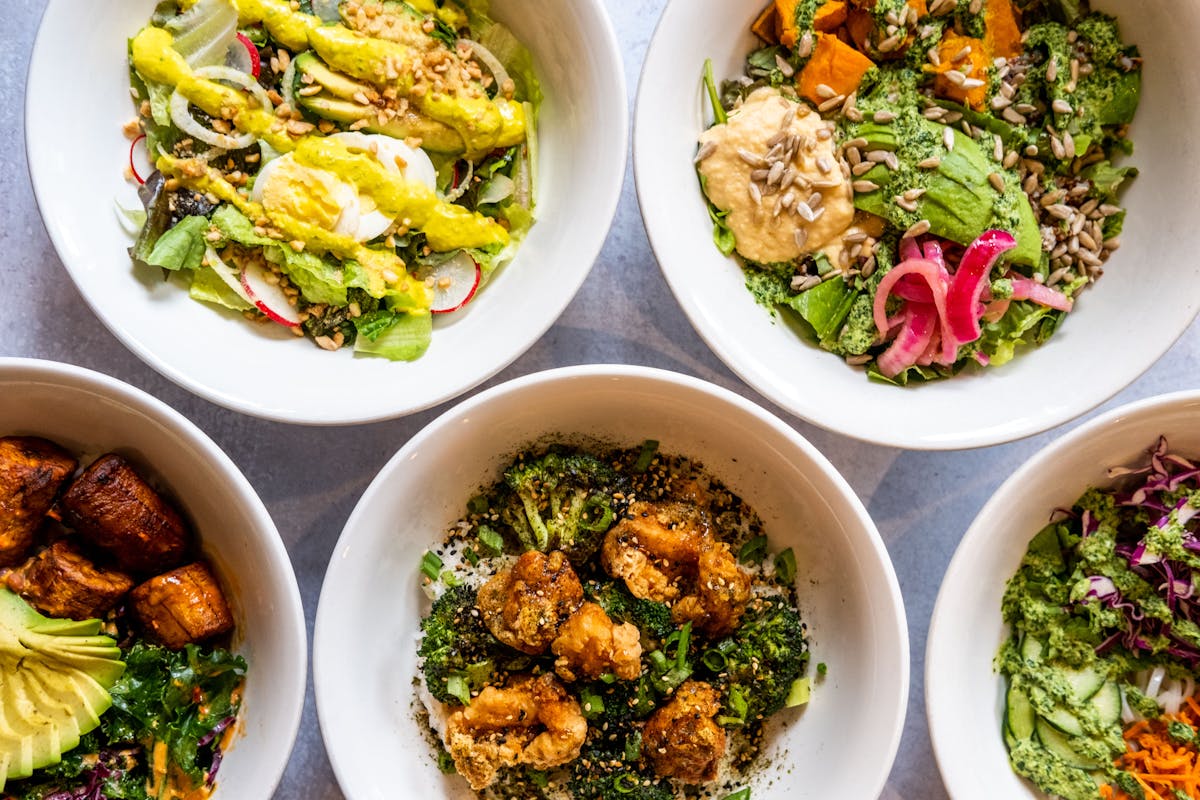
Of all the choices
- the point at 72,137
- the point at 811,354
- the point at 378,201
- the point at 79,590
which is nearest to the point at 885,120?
the point at 811,354

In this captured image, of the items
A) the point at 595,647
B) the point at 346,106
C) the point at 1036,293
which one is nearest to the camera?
the point at 595,647

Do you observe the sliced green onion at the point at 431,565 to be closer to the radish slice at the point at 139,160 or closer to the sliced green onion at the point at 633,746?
the sliced green onion at the point at 633,746

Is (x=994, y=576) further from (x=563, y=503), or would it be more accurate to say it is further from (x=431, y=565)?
(x=431, y=565)

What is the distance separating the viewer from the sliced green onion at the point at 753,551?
2.94 m

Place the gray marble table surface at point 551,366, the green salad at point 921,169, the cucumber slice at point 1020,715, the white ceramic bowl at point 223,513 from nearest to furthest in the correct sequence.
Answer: the white ceramic bowl at point 223,513
the green salad at point 921,169
the cucumber slice at point 1020,715
the gray marble table surface at point 551,366

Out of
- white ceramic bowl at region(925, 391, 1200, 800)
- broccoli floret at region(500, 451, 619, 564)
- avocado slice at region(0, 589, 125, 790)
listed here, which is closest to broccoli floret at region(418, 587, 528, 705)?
broccoli floret at region(500, 451, 619, 564)

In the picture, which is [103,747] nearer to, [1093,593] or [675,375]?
[675,375]

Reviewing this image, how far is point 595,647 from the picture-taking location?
2635 millimetres

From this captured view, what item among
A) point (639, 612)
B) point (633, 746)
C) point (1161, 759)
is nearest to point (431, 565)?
point (639, 612)

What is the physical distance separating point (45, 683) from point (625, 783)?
59.9 inches

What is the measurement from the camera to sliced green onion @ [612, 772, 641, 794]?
2.80 metres

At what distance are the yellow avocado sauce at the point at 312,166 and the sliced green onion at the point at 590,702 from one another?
3.67 ft

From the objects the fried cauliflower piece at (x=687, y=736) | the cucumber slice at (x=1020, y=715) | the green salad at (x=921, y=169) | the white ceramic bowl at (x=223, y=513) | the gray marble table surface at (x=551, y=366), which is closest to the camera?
the white ceramic bowl at (x=223, y=513)

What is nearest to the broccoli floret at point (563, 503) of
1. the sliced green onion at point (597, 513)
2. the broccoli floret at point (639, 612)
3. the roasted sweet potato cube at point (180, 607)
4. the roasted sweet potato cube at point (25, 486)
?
the sliced green onion at point (597, 513)
